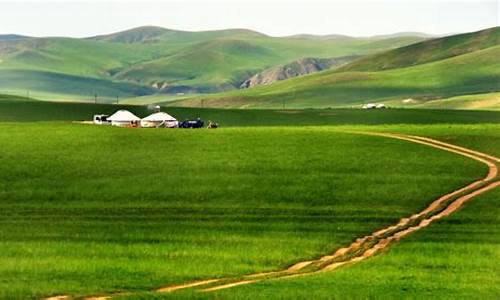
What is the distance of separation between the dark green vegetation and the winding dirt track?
43.9 meters

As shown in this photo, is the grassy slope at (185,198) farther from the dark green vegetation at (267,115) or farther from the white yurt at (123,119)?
the dark green vegetation at (267,115)

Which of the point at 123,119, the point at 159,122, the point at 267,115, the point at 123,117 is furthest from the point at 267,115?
the point at 123,119

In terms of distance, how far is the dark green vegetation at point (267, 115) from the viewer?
107125mm

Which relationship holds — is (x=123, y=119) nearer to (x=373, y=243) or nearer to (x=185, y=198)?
(x=185, y=198)

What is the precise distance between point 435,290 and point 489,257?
8.05 m

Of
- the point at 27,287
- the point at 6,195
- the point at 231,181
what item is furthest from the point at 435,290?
the point at 6,195

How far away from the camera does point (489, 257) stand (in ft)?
131

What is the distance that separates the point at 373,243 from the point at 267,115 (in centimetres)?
7420

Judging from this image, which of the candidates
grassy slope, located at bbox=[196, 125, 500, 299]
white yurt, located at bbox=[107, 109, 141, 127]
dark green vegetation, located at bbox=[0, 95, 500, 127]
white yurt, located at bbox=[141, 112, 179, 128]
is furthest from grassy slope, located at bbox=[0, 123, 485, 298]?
dark green vegetation, located at bbox=[0, 95, 500, 127]

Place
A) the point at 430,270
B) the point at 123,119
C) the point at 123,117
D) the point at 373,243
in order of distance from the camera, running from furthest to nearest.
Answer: the point at 123,117 < the point at 123,119 < the point at 373,243 < the point at 430,270

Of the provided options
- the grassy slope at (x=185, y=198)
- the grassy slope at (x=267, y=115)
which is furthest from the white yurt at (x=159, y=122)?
the grassy slope at (x=185, y=198)

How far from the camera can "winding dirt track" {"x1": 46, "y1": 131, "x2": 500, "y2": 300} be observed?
34.8 m

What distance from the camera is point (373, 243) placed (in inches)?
1694

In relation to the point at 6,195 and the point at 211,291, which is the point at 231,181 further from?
the point at 211,291
